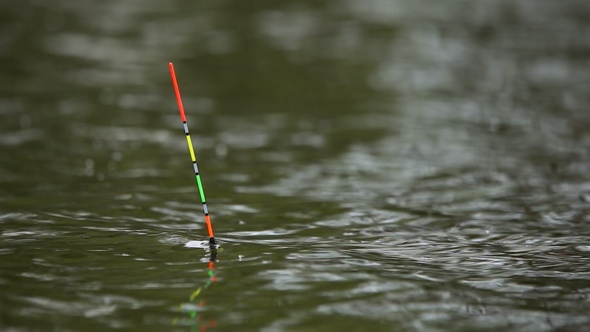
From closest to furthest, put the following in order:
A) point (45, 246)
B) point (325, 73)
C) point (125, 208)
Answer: point (45, 246), point (125, 208), point (325, 73)

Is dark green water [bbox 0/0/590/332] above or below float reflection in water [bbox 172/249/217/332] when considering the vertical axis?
above

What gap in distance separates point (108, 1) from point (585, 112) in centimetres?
1278

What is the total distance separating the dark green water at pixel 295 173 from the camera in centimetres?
650

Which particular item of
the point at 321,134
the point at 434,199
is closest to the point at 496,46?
the point at 321,134

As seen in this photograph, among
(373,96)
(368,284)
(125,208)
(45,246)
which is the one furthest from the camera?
(373,96)

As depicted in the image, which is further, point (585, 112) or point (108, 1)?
point (108, 1)

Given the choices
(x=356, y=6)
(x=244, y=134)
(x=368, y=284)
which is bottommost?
(x=368, y=284)

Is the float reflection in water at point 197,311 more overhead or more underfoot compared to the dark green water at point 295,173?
more underfoot

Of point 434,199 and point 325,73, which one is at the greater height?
point 325,73

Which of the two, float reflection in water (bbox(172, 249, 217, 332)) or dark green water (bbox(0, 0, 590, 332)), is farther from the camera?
dark green water (bbox(0, 0, 590, 332))

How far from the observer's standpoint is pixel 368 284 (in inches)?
269

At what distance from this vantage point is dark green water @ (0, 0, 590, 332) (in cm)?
650

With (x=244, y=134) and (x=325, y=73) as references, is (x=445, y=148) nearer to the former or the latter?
(x=244, y=134)

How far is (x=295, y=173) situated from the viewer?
10.4 m
